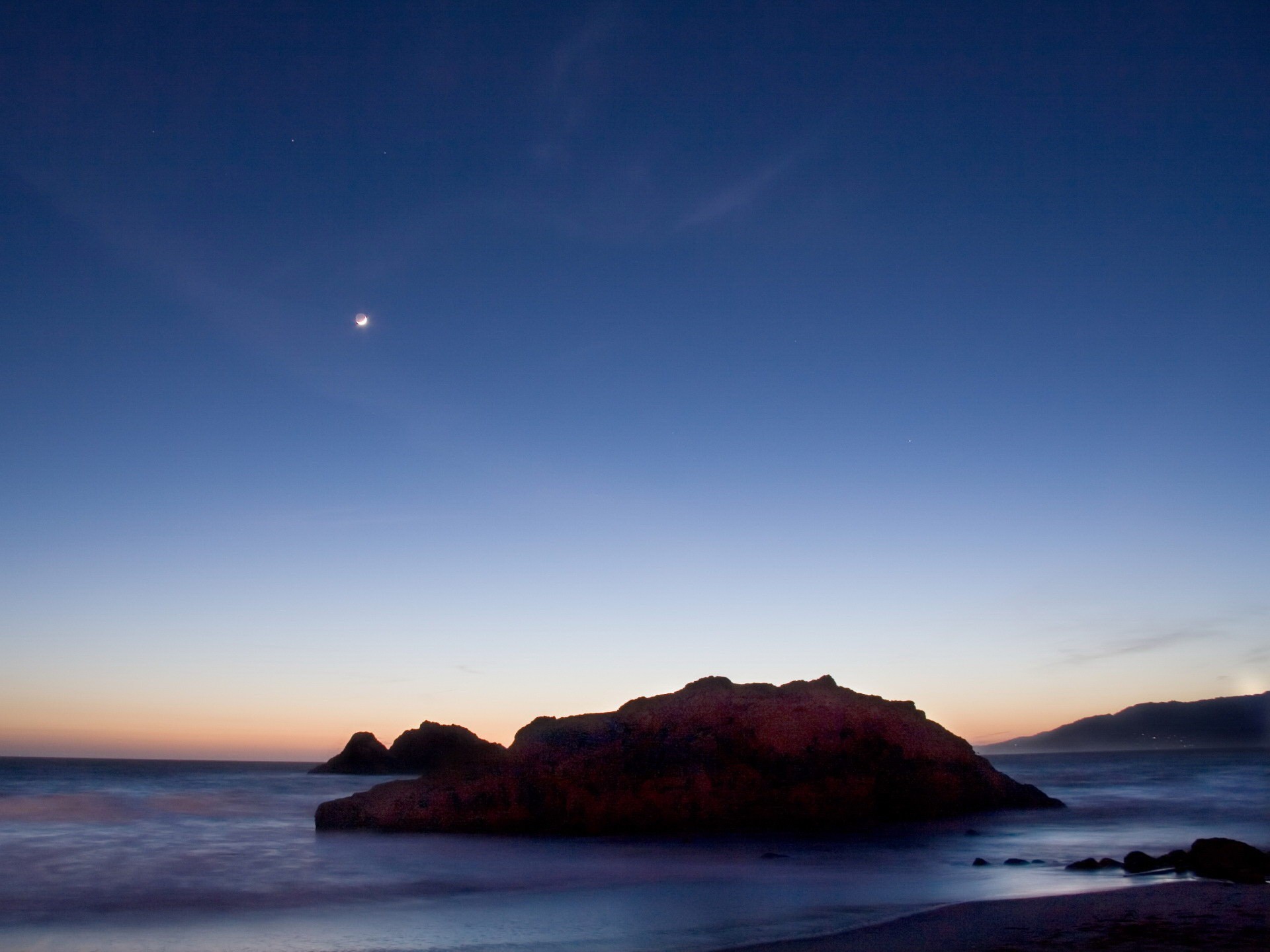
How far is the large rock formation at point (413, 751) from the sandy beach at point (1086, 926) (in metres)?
69.4

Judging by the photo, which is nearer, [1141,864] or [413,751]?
[1141,864]

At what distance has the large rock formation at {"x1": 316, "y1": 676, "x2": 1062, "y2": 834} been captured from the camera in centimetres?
2464

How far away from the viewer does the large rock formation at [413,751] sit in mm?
85438

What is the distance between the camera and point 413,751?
95.4 m

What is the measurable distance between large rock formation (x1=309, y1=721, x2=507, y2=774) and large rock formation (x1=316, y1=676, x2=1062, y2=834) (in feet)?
178

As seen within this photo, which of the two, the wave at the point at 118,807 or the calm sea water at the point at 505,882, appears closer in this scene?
the calm sea water at the point at 505,882

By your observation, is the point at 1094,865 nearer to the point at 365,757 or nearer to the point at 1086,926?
the point at 1086,926

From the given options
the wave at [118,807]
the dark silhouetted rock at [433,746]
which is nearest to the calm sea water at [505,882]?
the wave at [118,807]

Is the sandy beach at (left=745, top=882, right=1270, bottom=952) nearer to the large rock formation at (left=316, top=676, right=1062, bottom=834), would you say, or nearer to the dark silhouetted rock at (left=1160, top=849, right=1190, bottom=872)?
the dark silhouetted rock at (left=1160, top=849, right=1190, bottom=872)

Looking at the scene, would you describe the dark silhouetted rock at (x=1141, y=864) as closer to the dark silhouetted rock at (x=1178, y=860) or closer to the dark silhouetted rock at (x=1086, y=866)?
the dark silhouetted rock at (x=1178, y=860)

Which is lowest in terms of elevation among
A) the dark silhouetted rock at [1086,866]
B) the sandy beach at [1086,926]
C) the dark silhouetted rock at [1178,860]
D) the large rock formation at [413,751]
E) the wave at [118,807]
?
the sandy beach at [1086,926]

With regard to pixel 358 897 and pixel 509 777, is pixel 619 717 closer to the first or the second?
pixel 509 777

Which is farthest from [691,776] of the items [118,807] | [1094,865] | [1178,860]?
[118,807]

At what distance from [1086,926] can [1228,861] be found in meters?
5.86
